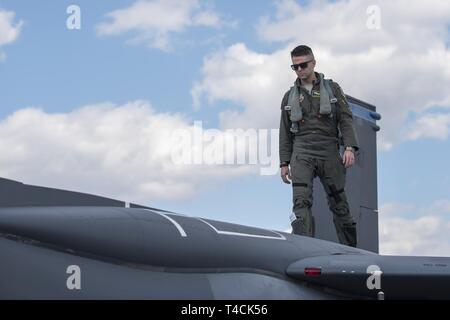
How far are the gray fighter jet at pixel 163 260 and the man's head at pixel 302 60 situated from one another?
1934mm

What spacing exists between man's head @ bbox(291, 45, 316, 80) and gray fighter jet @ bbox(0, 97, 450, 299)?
193 cm

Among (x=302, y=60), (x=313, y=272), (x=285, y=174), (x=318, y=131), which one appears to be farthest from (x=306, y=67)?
(x=313, y=272)

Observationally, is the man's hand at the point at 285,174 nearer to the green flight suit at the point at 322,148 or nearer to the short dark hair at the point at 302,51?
the green flight suit at the point at 322,148

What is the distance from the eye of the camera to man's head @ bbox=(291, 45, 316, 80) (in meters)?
7.81

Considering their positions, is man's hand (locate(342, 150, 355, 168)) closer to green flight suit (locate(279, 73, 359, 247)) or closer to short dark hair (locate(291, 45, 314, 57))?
green flight suit (locate(279, 73, 359, 247))

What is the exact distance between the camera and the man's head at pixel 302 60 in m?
7.81

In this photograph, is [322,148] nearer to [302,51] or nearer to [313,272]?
[302,51]

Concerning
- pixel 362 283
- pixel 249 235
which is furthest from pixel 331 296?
pixel 249 235

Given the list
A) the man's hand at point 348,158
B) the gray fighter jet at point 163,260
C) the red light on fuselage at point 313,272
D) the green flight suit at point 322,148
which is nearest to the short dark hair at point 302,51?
the green flight suit at point 322,148

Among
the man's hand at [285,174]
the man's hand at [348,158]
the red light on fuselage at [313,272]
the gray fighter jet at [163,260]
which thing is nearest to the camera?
the gray fighter jet at [163,260]

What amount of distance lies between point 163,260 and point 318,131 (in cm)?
298

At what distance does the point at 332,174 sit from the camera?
7.85 m

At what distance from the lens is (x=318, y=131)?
25.7 ft
